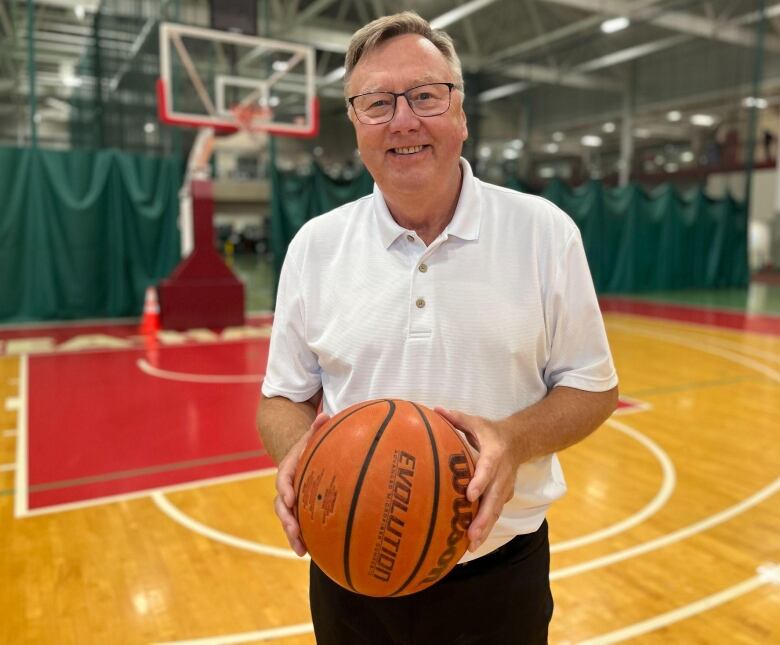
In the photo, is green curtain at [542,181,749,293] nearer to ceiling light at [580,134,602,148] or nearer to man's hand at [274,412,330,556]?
ceiling light at [580,134,602,148]

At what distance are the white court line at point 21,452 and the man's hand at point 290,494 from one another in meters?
2.59

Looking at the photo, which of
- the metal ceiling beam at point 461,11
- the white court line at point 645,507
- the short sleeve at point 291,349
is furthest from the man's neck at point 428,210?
the metal ceiling beam at point 461,11

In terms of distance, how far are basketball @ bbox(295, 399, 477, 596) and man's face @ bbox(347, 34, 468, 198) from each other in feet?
1.37

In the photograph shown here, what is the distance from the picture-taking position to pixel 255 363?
627cm

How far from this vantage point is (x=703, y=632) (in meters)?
2.21

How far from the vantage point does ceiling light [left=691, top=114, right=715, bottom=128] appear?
18.7m

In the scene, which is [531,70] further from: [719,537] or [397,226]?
[397,226]

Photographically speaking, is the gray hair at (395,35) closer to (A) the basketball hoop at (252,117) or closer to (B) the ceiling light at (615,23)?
(A) the basketball hoop at (252,117)

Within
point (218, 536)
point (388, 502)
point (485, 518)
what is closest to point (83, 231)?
point (218, 536)

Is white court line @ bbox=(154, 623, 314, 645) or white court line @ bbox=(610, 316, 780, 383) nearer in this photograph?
white court line @ bbox=(154, 623, 314, 645)

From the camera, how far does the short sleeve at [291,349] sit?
1.25 metres

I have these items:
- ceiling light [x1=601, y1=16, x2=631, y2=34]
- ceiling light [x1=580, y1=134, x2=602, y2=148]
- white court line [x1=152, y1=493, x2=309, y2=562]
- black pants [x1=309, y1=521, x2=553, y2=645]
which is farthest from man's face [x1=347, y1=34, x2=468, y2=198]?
ceiling light [x1=580, y1=134, x2=602, y2=148]

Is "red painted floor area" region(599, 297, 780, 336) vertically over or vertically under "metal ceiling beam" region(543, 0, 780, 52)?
under

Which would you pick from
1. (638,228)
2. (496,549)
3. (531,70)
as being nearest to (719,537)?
(496,549)
